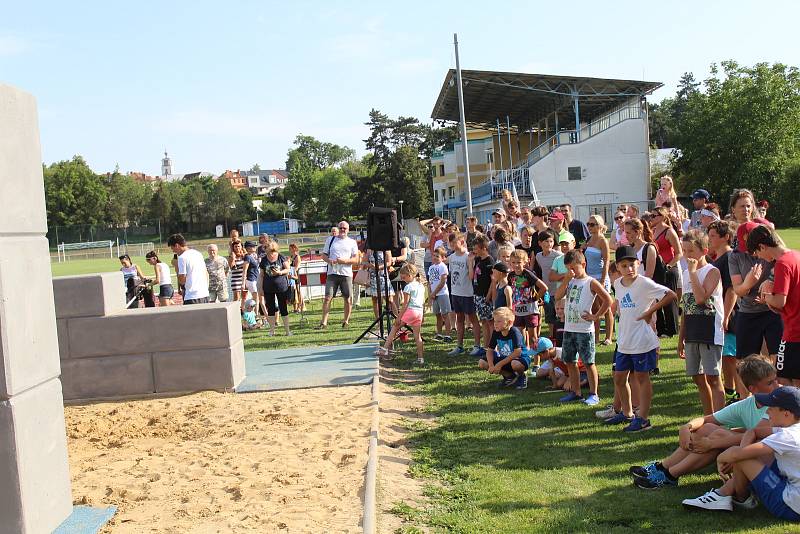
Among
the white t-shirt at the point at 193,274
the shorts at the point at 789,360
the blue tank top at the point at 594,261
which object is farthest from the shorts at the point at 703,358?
the white t-shirt at the point at 193,274

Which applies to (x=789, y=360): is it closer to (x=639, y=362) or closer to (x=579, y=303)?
(x=639, y=362)

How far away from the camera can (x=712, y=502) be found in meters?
4.93

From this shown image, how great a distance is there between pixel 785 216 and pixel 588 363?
40.8 metres

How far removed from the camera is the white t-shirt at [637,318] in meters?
6.83

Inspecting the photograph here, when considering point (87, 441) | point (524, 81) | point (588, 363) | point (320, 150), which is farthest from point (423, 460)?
point (320, 150)

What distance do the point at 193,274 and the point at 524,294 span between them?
6.32 meters

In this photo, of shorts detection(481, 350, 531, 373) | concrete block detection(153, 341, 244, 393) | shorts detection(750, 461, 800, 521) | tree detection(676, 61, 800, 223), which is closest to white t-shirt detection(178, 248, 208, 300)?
concrete block detection(153, 341, 244, 393)

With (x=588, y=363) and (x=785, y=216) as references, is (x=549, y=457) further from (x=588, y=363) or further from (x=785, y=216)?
(x=785, y=216)

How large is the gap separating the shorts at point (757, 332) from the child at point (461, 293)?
5202 millimetres

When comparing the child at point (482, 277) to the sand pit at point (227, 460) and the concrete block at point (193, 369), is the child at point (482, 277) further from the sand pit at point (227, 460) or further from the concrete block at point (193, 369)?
the concrete block at point (193, 369)

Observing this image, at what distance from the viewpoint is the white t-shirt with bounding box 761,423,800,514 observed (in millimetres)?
4645

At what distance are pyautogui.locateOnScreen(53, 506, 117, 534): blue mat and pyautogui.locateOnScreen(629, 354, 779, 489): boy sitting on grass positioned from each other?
379 cm

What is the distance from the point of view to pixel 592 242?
10.5 meters

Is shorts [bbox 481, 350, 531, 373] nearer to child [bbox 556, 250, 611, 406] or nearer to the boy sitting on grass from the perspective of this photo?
child [bbox 556, 250, 611, 406]
